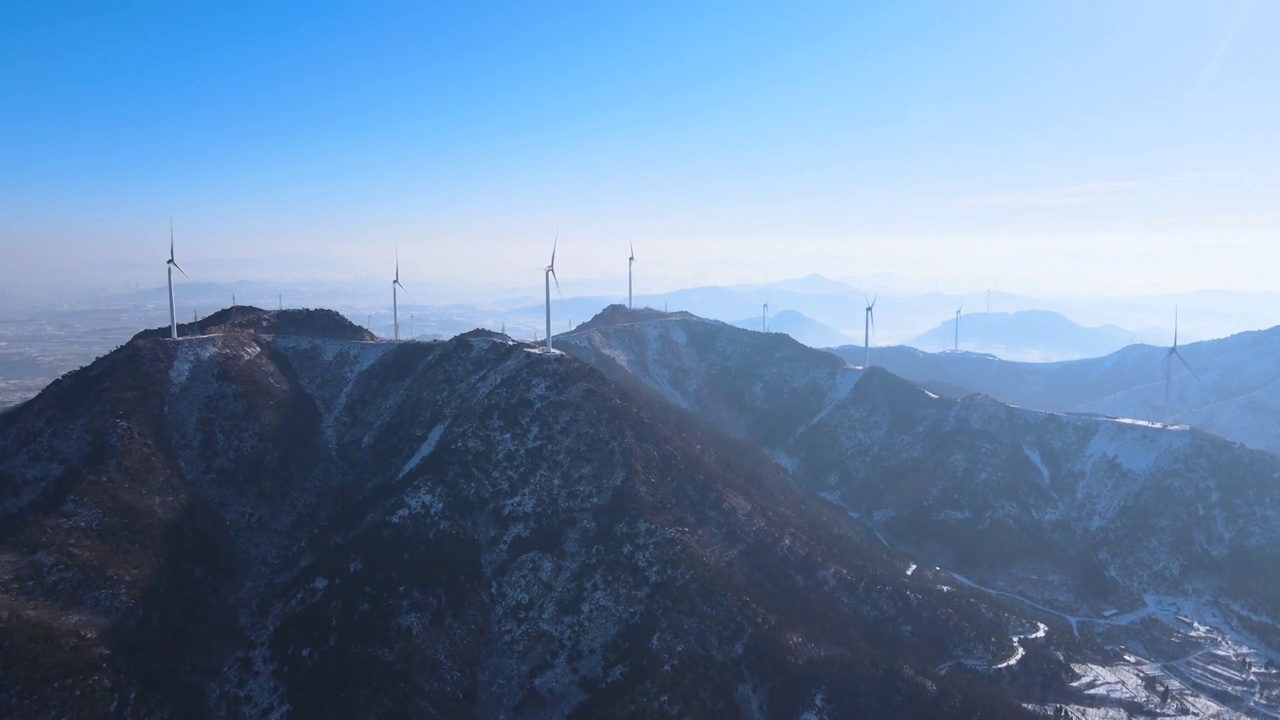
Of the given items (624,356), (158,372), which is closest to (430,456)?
(158,372)

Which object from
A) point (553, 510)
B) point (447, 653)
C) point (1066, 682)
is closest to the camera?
point (447, 653)

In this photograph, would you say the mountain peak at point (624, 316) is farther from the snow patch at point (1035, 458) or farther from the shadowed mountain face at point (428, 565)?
the snow patch at point (1035, 458)

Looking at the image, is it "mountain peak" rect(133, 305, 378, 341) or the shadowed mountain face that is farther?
"mountain peak" rect(133, 305, 378, 341)

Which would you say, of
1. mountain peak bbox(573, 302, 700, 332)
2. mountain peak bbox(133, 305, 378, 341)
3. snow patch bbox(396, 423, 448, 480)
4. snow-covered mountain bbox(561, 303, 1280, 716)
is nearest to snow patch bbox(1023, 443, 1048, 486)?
snow-covered mountain bbox(561, 303, 1280, 716)

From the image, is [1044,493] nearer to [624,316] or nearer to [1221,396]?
[624,316]

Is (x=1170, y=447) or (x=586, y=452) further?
(x=1170, y=447)

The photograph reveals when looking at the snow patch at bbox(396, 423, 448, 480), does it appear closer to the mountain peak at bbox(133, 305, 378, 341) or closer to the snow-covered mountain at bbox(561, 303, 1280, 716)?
the mountain peak at bbox(133, 305, 378, 341)

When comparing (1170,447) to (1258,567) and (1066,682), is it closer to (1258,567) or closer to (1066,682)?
(1258,567)
